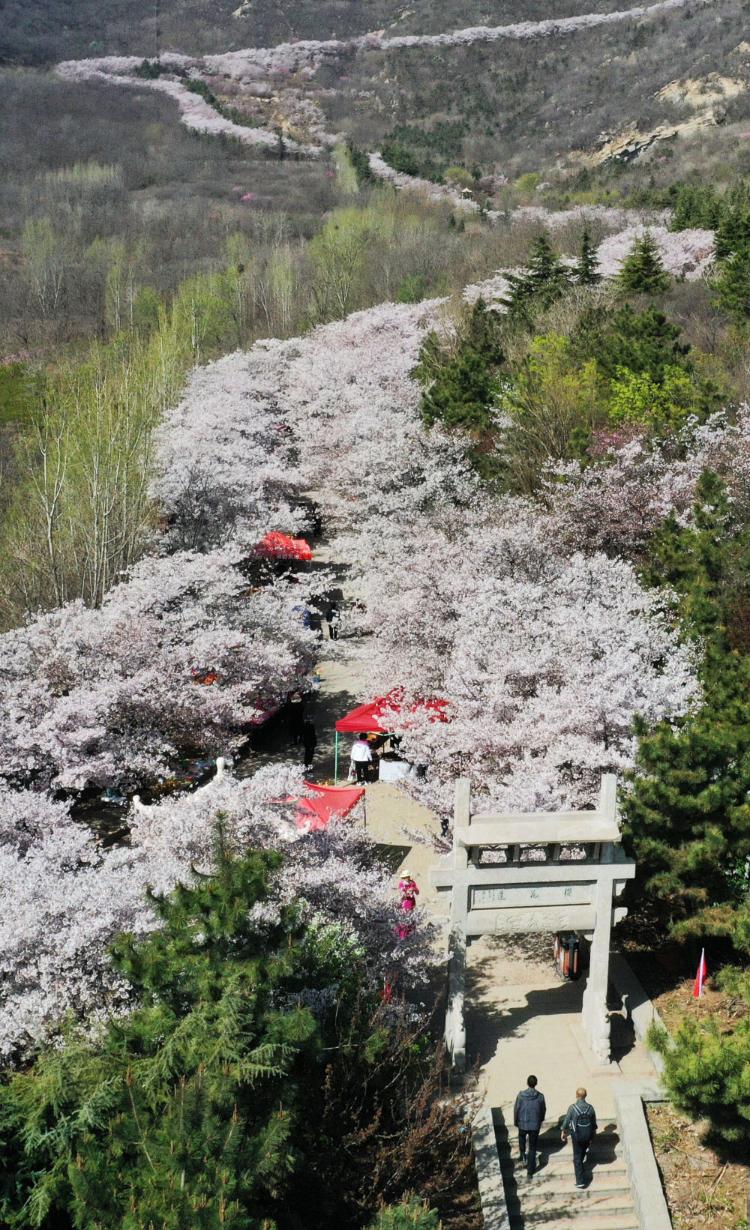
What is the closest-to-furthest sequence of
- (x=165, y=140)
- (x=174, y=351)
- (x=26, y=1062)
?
(x=26, y=1062) < (x=174, y=351) < (x=165, y=140)

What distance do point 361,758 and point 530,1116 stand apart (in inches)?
406

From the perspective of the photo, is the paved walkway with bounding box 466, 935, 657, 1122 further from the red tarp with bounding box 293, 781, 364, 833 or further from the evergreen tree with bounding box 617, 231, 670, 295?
the evergreen tree with bounding box 617, 231, 670, 295

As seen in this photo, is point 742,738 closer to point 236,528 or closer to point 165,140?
point 236,528

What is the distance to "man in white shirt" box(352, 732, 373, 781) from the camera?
75.5 ft

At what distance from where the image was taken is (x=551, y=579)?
76.0 feet

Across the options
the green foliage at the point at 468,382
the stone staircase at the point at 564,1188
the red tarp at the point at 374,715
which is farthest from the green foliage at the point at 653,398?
the stone staircase at the point at 564,1188

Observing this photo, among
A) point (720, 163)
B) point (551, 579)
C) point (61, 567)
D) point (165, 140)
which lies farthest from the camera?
point (165, 140)

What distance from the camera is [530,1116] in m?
13.3

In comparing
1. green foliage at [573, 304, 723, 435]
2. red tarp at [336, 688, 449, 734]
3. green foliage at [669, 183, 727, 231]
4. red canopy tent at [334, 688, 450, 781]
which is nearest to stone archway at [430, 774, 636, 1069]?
red canopy tent at [334, 688, 450, 781]

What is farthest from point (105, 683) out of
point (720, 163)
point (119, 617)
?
point (720, 163)

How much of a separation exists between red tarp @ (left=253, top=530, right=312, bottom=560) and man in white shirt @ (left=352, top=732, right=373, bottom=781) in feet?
33.3

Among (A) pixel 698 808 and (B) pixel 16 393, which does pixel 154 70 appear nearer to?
(B) pixel 16 393

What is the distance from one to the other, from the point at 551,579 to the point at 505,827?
950cm

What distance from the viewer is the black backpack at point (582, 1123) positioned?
1321 cm
